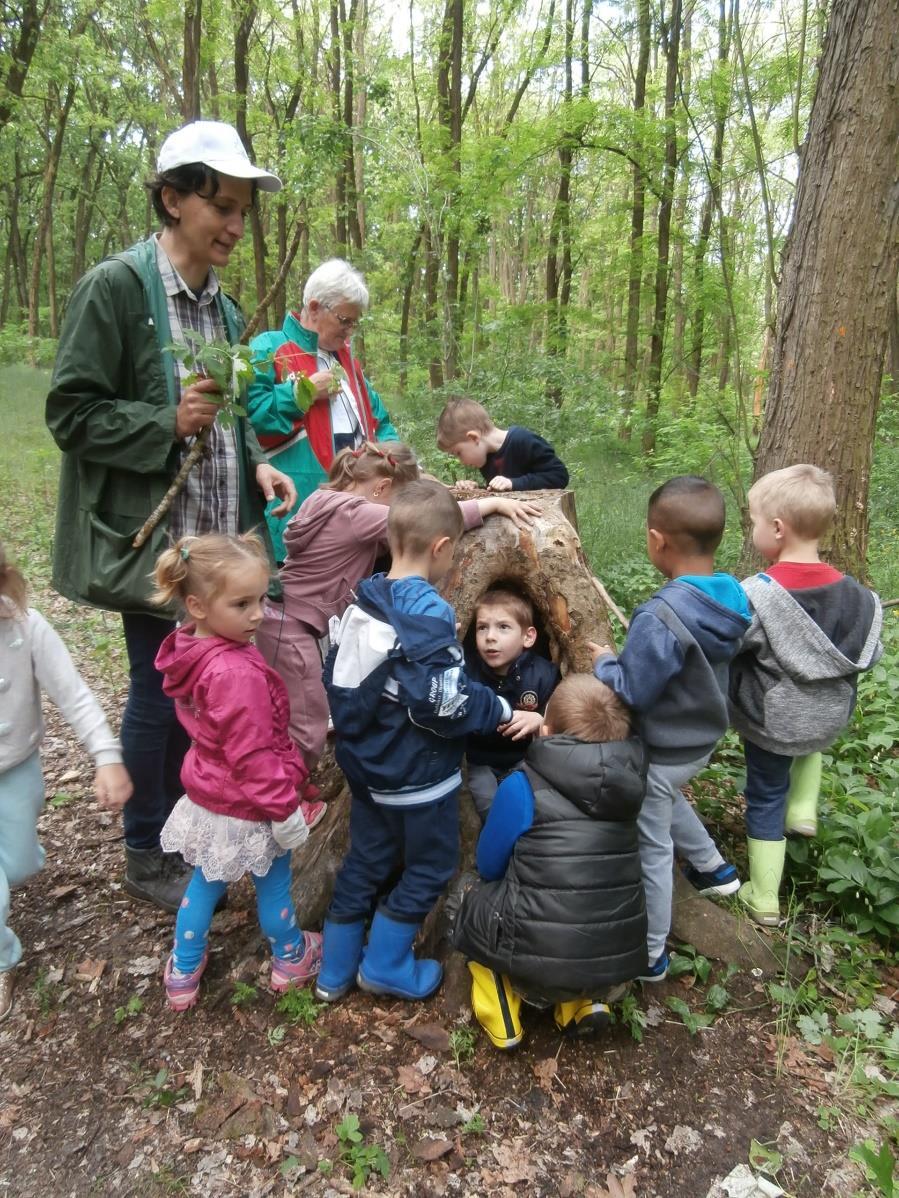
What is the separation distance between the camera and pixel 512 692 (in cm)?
279

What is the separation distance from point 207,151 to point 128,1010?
275 centimetres

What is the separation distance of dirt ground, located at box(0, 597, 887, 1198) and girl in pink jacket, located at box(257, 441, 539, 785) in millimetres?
943

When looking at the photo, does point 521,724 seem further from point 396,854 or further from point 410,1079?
point 410,1079

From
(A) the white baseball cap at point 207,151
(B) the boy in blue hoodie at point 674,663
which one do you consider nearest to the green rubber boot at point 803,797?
(B) the boy in blue hoodie at point 674,663

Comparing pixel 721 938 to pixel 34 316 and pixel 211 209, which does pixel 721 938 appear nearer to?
pixel 211 209

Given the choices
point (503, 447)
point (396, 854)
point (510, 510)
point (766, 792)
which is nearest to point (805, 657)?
point (766, 792)

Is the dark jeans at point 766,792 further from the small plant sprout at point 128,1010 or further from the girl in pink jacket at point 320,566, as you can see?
the small plant sprout at point 128,1010

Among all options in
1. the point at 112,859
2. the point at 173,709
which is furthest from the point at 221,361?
the point at 112,859

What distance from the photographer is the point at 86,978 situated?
2.53 m

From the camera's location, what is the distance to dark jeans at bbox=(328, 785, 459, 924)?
230 cm

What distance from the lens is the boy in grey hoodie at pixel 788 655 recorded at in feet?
8.61

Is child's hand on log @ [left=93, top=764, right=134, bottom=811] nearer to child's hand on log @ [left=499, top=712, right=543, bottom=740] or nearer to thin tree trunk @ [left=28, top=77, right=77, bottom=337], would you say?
child's hand on log @ [left=499, top=712, right=543, bottom=740]

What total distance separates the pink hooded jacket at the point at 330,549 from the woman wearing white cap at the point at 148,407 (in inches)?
5.9

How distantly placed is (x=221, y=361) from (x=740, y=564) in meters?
3.46
